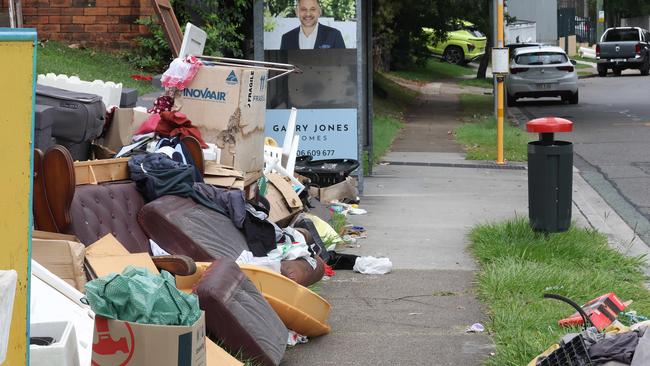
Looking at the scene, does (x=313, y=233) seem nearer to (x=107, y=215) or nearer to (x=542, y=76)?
(x=107, y=215)

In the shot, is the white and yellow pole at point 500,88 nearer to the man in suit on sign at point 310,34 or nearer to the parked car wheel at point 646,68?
the man in suit on sign at point 310,34

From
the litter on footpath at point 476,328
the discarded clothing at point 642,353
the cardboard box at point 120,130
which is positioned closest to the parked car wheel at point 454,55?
the cardboard box at point 120,130

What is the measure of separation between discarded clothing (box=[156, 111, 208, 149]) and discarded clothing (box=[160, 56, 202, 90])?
1.23ft

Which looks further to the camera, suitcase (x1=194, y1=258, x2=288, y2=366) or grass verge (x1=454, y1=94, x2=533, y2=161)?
grass verge (x1=454, y1=94, x2=533, y2=161)

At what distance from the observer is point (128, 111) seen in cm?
838

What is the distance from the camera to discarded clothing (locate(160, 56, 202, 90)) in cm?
855

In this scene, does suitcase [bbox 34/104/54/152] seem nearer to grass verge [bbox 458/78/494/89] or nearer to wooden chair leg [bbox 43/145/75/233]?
wooden chair leg [bbox 43/145/75/233]

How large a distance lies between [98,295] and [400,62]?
3445 centimetres

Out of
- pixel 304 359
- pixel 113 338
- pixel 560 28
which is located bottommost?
pixel 304 359

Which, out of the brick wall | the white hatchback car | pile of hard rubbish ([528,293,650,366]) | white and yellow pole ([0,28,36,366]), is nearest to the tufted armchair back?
pile of hard rubbish ([528,293,650,366])

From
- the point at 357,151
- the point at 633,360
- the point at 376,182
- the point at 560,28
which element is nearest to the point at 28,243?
the point at 633,360

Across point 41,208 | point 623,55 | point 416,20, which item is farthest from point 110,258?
point 623,55

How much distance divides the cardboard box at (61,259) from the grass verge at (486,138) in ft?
35.8

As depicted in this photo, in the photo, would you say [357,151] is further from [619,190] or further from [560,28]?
[560,28]
